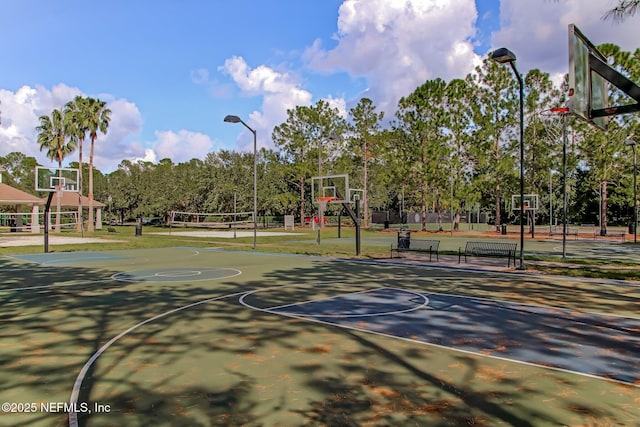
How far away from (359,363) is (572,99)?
5.94 meters

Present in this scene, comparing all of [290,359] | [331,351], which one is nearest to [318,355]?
[331,351]

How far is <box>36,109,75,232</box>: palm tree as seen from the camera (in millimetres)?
48781

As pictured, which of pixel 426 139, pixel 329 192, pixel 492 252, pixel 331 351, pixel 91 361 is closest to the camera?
pixel 91 361

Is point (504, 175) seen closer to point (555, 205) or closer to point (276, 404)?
point (555, 205)

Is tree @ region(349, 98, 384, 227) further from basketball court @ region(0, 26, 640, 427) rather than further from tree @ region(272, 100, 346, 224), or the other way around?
basketball court @ region(0, 26, 640, 427)

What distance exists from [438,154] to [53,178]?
38940 mm

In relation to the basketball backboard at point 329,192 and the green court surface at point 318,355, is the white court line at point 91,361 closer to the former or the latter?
the green court surface at point 318,355

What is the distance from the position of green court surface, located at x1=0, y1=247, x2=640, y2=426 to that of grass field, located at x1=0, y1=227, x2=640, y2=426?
0.03 m

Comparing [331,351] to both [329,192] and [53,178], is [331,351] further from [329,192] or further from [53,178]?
[329,192]

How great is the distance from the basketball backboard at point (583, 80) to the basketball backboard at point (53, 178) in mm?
29559

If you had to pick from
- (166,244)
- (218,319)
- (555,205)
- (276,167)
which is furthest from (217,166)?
(218,319)

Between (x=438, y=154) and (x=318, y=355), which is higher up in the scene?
(x=438, y=154)

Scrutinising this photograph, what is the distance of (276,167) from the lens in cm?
6556

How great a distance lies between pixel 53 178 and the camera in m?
29.1
